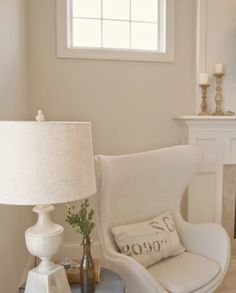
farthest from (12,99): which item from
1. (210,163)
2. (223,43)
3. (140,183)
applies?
(223,43)

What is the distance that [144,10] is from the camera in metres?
2.96

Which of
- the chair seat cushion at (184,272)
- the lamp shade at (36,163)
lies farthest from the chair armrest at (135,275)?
the lamp shade at (36,163)

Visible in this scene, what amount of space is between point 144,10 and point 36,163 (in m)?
2.36

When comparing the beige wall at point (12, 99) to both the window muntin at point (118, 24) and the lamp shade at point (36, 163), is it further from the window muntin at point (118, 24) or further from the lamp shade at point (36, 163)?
the lamp shade at point (36, 163)

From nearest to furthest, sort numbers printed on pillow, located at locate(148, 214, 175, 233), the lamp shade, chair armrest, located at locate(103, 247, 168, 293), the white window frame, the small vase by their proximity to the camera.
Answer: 1. the lamp shade
2. the small vase
3. chair armrest, located at locate(103, 247, 168, 293)
4. numbers printed on pillow, located at locate(148, 214, 175, 233)
5. the white window frame

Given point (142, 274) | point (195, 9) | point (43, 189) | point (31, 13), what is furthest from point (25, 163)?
point (195, 9)

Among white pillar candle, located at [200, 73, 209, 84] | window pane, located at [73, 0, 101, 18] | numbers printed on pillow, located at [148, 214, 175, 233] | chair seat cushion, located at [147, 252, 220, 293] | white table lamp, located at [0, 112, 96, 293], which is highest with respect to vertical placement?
window pane, located at [73, 0, 101, 18]

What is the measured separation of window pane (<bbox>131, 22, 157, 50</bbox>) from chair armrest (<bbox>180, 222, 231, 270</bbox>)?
1661 millimetres

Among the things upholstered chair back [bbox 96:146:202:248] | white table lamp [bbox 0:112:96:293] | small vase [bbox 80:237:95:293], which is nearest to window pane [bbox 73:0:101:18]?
upholstered chair back [bbox 96:146:202:248]

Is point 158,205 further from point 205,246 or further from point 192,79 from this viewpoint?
point 192,79

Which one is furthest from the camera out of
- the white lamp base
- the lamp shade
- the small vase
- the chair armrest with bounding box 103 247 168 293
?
the chair armrest with bounding box 103 247 168 293

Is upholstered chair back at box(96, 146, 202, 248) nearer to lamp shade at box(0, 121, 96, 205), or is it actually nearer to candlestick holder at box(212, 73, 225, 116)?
candlestick holder at box(212, 73, 225, 116)

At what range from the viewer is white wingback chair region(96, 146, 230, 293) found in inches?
69.7

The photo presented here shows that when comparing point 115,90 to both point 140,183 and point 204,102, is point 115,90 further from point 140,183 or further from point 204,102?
point 140,183
